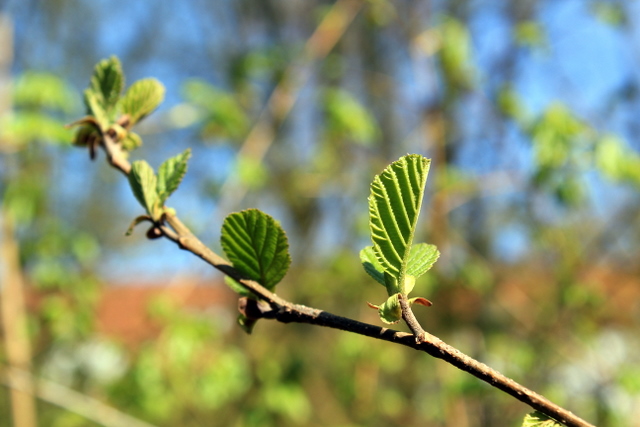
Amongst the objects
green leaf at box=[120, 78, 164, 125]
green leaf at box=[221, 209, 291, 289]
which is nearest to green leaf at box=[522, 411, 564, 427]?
green leaf at box=[221, 209, 291, 289]

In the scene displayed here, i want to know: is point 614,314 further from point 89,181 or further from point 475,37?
point 89,181

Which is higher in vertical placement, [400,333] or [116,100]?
[116,100]

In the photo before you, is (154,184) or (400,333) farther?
(154,184)

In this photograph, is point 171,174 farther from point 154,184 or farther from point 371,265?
point 371,265

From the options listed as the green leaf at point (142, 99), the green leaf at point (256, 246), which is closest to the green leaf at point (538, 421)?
the green leaf at point (256, 246)

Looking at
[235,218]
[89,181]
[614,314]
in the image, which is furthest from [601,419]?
[89,181]

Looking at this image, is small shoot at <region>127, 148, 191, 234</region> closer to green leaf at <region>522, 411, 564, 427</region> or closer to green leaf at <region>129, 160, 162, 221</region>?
green leaf at <region>129, 160, 162, 221</region>

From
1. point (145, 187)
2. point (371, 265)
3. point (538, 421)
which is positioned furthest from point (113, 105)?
point (538, 421)
